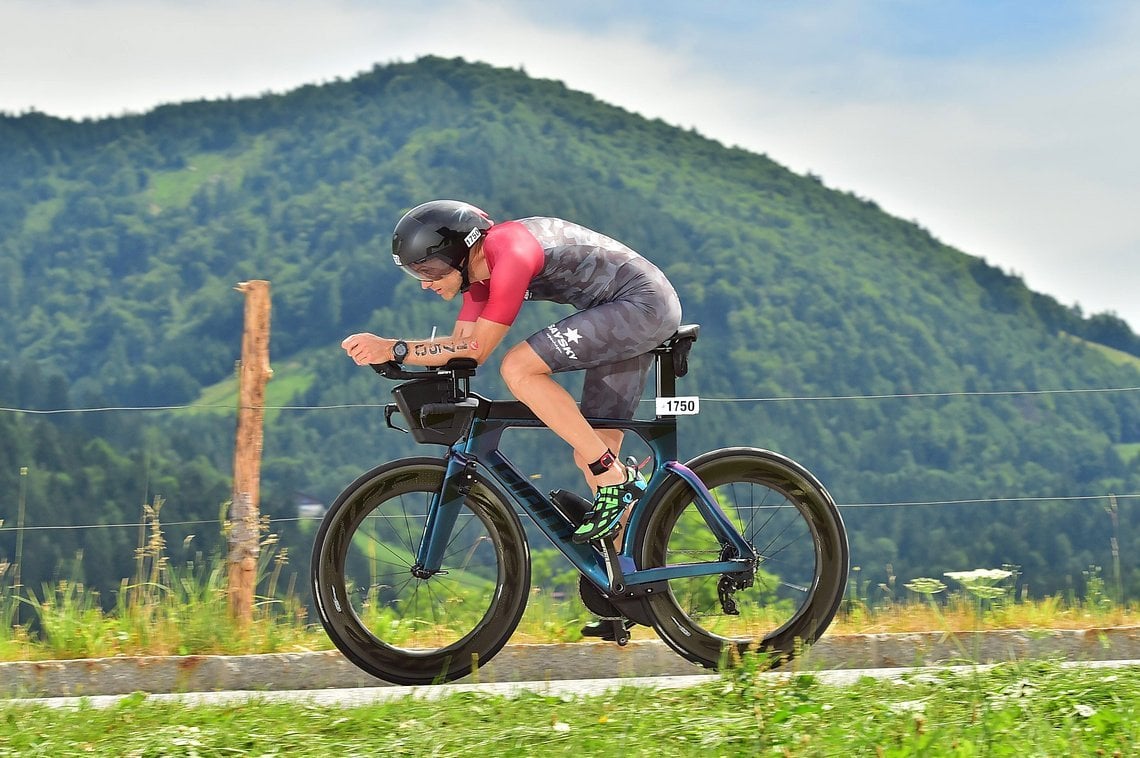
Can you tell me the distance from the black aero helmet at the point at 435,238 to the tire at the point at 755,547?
1.23 m

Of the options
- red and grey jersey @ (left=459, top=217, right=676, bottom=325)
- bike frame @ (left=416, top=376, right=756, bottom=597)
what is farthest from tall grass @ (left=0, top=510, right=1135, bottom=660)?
red and grey jersey @ (left=459, top=217, right=676, bottom=325)

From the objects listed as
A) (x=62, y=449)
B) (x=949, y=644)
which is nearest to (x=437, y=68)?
(x=62, y=449)

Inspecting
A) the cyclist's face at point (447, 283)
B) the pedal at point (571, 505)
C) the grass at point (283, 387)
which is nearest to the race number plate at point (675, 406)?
the pedal at point (571, 505)

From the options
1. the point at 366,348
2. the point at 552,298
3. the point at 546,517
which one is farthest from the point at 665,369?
the point at 366,348

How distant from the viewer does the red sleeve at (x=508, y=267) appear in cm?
459

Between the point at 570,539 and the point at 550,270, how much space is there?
1.05 m

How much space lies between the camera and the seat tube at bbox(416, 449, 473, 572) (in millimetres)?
4867

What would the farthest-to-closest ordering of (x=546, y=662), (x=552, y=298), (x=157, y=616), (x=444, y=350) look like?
(x=157, y=616) < (x=546, y=662) < (x=552, y=298) < (x=444, y=350)

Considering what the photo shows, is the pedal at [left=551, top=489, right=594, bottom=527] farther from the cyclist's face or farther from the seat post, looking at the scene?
the cyclist's face

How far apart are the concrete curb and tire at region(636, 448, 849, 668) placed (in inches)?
9.7

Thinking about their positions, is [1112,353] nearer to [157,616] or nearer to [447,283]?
[157,616]

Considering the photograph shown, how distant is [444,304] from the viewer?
272 feet

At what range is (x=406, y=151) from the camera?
12900 cm

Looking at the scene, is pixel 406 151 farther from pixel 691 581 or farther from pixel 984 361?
pixel 691 581
